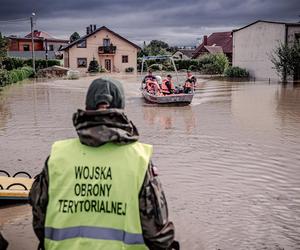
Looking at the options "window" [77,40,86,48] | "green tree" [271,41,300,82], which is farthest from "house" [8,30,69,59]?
"green tree" [271,41,300,82]

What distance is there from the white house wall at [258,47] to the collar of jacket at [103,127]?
36.9m

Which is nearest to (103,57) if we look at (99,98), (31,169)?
(31,169)

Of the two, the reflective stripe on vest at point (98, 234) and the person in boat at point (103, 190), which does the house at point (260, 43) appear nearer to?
the person in boat at point (103, 190)

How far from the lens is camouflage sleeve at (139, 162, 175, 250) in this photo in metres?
2.16

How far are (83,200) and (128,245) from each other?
0.28 m

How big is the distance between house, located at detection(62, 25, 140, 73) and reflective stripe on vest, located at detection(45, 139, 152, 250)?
54.8 meters

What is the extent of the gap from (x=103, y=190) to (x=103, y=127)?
0.28 metres

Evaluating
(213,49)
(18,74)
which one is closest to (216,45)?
(213,49)

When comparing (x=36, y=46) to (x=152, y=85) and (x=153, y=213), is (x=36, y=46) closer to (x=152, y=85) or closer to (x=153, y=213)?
(x=152, y=85)

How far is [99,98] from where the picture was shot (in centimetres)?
228

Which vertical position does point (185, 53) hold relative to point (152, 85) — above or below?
above

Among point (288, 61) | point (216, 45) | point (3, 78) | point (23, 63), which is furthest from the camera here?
point (216, 45)

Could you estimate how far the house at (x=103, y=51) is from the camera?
57188mm

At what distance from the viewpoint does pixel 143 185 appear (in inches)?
85.2
